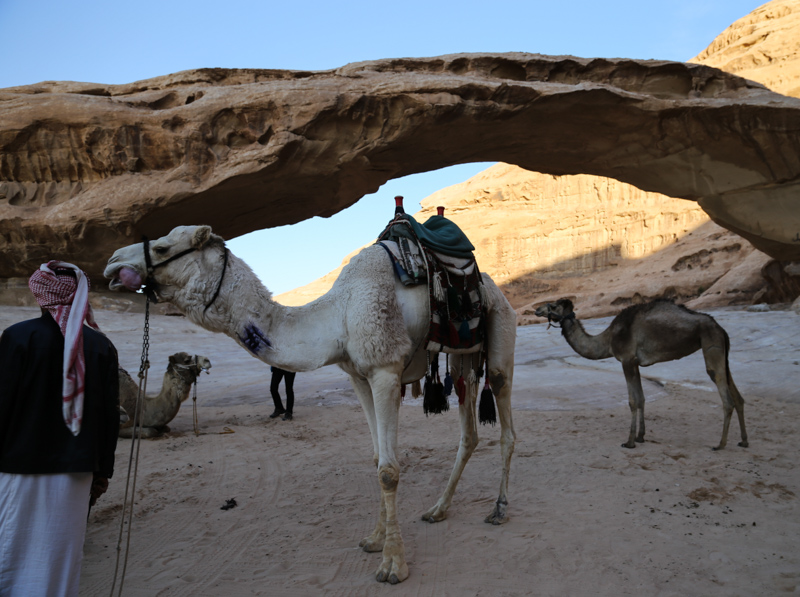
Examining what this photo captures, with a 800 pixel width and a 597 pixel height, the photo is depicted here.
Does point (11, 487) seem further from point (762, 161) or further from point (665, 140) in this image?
point (762, 161)

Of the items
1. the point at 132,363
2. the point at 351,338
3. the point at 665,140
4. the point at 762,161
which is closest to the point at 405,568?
the point at 351,338

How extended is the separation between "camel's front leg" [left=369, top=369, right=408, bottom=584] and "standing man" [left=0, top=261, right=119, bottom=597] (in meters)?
1.55

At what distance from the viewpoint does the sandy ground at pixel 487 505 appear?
324 cm

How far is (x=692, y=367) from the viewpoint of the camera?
1030cm

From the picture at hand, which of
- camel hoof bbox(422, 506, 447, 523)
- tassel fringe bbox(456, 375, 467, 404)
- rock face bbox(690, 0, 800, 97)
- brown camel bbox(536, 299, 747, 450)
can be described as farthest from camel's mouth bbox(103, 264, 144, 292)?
rock face bbox(690, 0, 800, 97)

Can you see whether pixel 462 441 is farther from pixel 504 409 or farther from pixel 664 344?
pixel 664 344

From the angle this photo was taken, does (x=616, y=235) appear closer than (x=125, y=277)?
No

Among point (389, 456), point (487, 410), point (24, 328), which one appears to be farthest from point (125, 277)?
point (487, 410)

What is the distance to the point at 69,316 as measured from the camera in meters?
2.42

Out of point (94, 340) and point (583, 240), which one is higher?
point (583, 240)

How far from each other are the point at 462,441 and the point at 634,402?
2874 mm

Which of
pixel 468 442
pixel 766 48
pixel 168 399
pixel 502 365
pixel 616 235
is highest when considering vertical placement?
pixel 766 48

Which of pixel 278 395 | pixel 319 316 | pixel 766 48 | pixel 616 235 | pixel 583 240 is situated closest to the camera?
pixel 319 316

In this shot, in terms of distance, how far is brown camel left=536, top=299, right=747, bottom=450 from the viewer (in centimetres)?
612
